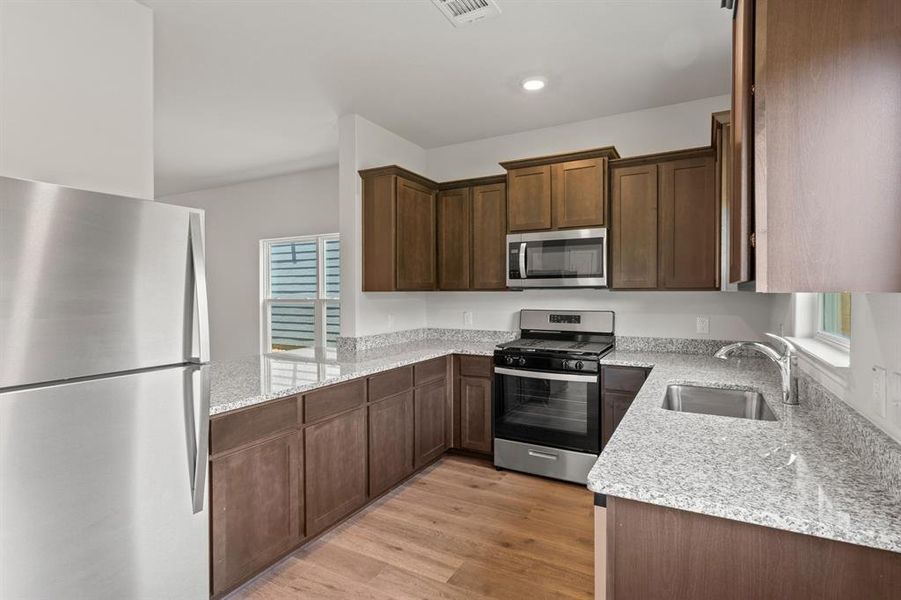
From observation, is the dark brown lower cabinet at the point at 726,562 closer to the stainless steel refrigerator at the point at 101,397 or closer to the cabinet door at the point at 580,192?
the stainless steel refrigerator at the point at 101,397

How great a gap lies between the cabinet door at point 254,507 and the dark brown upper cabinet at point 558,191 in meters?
2.30

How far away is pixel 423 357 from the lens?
336 centimetres

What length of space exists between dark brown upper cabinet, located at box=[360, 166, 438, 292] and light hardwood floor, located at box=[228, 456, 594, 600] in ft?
5.03

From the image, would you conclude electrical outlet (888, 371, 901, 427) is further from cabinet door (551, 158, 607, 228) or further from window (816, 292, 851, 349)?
cabinet door (551, 158, 607, 228)

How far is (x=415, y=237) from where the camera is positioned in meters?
3.81

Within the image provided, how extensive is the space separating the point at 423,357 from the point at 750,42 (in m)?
2.67

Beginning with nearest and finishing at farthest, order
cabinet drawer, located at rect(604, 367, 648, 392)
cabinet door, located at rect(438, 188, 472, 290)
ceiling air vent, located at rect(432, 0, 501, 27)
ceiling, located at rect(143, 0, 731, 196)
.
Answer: ceiling air vent, located at rect(432, 0, 501, 27), ceiling, located at rect(143, 0, 731, 196), cabinet drawer, located at rect(604, 367, 648, 392), cabinet door, located at rect(438, 188, 472, 290)

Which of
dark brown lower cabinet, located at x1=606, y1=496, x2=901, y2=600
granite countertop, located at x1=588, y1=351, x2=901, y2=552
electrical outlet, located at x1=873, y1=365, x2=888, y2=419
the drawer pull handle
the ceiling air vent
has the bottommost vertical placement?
the drawer pull handle

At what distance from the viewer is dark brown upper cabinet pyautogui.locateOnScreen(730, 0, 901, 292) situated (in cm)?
83

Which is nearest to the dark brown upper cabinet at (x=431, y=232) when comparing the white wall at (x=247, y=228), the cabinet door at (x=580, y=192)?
the cabinet door at (x=580, y=192)

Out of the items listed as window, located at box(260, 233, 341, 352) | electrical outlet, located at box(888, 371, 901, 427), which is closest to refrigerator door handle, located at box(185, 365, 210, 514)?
electrical outlet, located at box(888, 371, 901, 427)

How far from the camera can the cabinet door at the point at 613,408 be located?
306cm

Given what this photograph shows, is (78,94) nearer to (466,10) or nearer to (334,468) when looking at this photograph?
(466,10)

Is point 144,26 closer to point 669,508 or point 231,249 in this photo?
point 669,508
